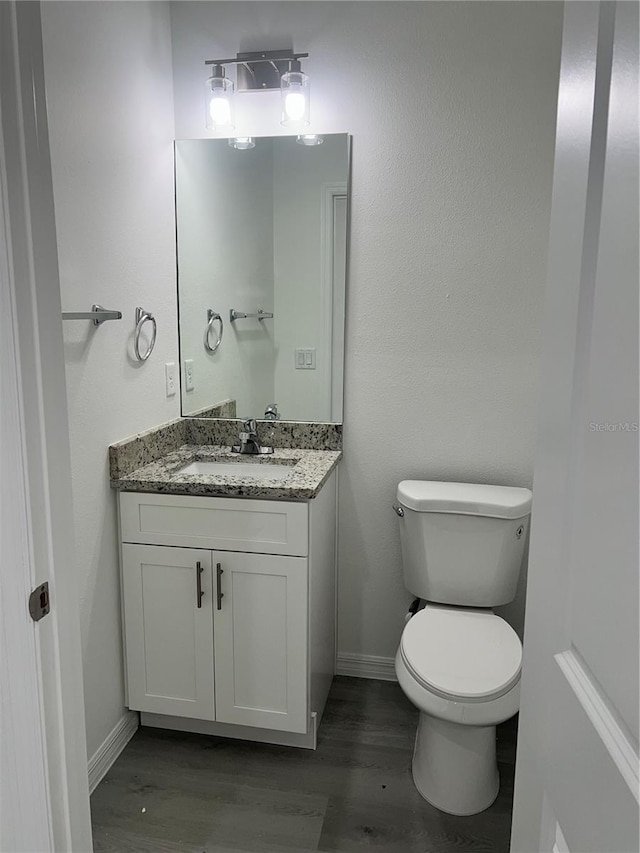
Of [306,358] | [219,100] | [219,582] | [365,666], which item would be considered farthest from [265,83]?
[365,666]

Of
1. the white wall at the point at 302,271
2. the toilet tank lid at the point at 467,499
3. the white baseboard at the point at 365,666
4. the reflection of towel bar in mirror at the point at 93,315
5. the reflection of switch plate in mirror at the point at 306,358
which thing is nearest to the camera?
the reflection of towel bar in mirror at the point at 93,315

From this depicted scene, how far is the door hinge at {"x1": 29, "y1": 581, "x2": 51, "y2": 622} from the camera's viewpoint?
0.95m

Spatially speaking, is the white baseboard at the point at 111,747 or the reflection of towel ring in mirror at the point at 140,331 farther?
the reflection of towel ring in mirror at the point at 140,331

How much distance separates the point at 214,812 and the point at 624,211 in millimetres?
1916

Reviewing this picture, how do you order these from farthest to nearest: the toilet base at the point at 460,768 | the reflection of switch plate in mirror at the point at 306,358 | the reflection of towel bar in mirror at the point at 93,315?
the reflection of switch plate in mirror at the point at 306,358 → the toilet base at the point at 460,768 → the reflection of towel bar in mirror at the point at 93,315

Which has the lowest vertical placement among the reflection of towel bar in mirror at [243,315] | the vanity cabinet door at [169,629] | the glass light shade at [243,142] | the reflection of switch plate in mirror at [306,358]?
the vanity cabinet door at [169,629]

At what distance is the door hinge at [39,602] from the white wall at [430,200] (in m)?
1.57

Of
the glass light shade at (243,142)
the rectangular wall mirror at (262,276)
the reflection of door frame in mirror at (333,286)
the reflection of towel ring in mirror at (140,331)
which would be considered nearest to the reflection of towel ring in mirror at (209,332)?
the rectangular wall mirror at (262,276)

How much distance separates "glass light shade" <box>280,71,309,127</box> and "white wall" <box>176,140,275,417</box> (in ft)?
0.47

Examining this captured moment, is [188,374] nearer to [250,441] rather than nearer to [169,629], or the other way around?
[250,441]

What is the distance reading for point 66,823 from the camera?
41.1 inches

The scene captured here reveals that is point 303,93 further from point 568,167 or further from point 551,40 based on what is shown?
point 568,167

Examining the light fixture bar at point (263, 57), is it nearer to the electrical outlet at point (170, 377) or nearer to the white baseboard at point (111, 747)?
the electrical outlet at point (170, 377)

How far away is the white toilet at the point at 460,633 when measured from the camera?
1.73m
